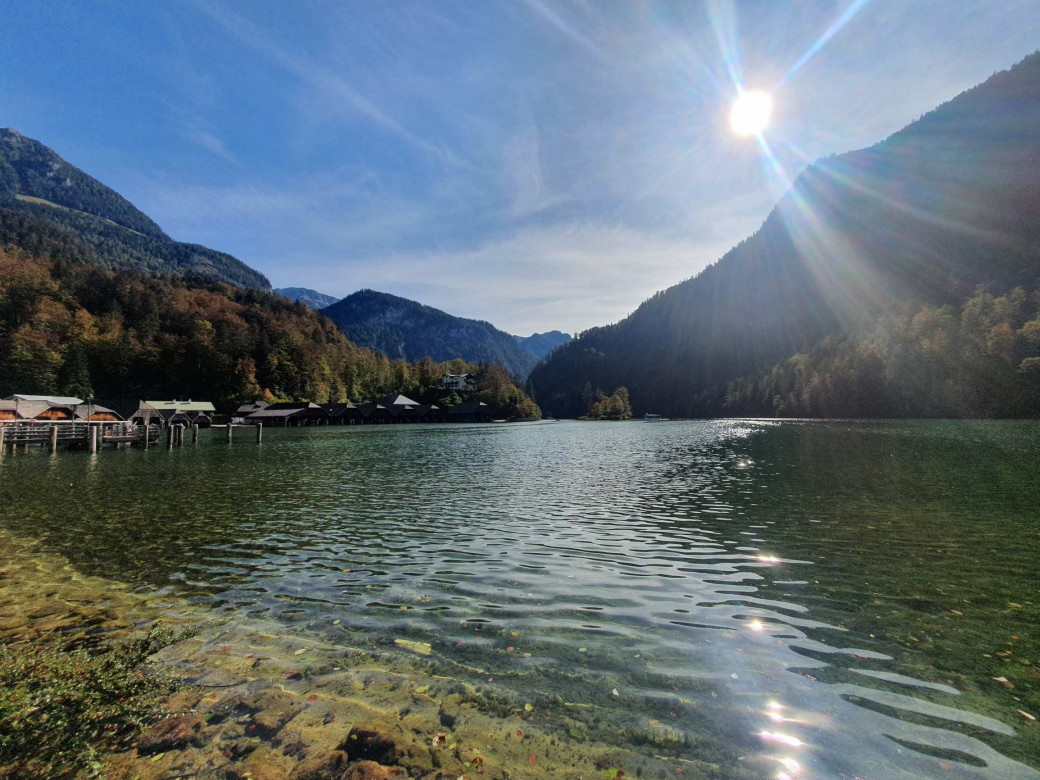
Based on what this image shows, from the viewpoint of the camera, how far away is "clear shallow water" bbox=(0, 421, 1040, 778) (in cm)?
502

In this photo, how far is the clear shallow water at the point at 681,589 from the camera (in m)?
5.02

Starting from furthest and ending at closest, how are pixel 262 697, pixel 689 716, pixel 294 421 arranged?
pixel 294 421 < pixel 262 697 < pixel 689 716

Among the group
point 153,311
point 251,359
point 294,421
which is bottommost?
point 294,421

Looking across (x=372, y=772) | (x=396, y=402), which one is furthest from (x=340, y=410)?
(x=372, y=772)

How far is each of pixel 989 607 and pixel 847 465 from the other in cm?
2296

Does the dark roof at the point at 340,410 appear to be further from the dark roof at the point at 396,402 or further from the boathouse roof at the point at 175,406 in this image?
the boathouse roof at the point at 175,406

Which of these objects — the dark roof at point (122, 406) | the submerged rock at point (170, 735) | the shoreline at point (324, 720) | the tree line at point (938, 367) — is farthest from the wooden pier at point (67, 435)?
the tree line at point (938, 367)

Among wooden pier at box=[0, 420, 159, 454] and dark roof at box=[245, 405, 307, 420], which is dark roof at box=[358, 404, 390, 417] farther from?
wooden pier at box=[0, 420, 159, 454]

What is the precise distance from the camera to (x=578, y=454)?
4053 centimetres

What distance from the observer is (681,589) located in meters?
9.41

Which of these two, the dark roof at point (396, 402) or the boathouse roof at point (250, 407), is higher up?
the dark roof at point (396, 402)

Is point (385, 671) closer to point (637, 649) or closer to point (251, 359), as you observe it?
point (637, 649)

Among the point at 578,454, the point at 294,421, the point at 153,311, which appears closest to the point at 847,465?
the point at 578,454

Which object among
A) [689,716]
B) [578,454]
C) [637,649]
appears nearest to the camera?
[689,716]
